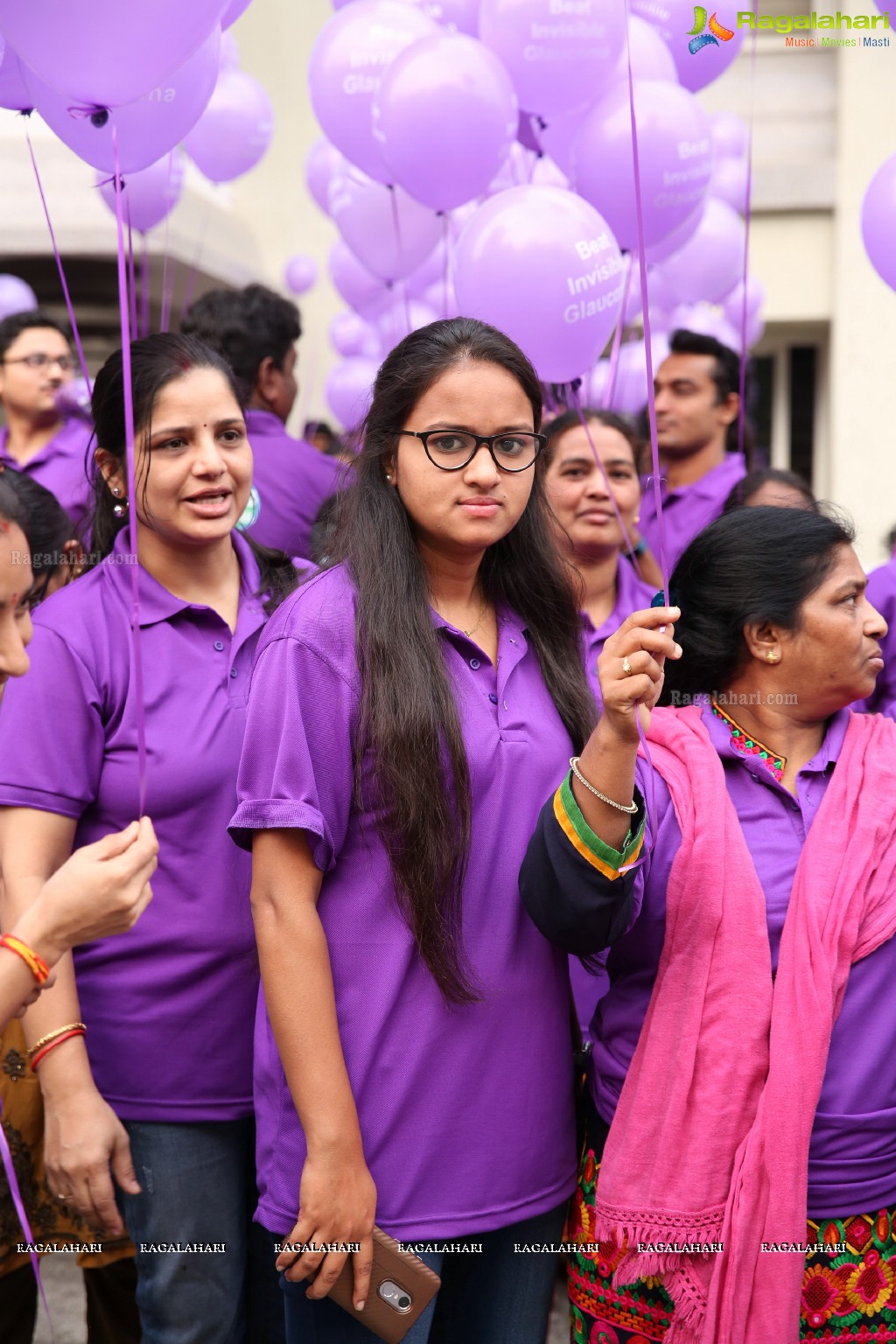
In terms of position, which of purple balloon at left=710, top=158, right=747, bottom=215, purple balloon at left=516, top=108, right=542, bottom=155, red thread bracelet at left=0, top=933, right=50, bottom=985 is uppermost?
purple balloon at left=710, top=158, right=747, bottom=215

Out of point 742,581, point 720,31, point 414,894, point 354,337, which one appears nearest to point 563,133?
point 720,31

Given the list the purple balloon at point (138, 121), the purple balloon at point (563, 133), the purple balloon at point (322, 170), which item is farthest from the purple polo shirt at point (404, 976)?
the purple balloon at point (322, 170)

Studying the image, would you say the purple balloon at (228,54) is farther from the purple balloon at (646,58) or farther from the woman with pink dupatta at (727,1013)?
the woman with pink dupatta at (727,1013)

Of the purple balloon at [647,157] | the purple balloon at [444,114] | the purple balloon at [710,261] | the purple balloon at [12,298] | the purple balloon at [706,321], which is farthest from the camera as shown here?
the purple balloon at [12,298]

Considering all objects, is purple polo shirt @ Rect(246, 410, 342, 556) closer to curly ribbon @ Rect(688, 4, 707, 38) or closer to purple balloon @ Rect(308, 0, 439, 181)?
purple balloon @ Rect(308, 0, 439, 181)

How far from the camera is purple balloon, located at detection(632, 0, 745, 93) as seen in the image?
340 cm

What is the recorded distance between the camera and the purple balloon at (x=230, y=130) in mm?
4309

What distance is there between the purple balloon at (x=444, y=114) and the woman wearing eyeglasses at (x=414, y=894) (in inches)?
53.4

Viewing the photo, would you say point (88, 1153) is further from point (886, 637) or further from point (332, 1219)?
point (886, 637)

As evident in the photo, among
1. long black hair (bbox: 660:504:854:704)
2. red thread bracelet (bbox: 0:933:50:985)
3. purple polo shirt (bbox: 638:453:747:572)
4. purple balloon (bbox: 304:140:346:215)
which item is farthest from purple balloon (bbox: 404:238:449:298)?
red thread bracelet (bbox: 0:933:50:985)

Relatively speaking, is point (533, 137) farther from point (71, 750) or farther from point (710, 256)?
point (71, 750)

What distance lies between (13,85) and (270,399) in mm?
1225

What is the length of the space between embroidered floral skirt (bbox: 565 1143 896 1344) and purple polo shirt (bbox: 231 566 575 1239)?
150 millimetres

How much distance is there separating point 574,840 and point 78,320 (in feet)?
28.2
